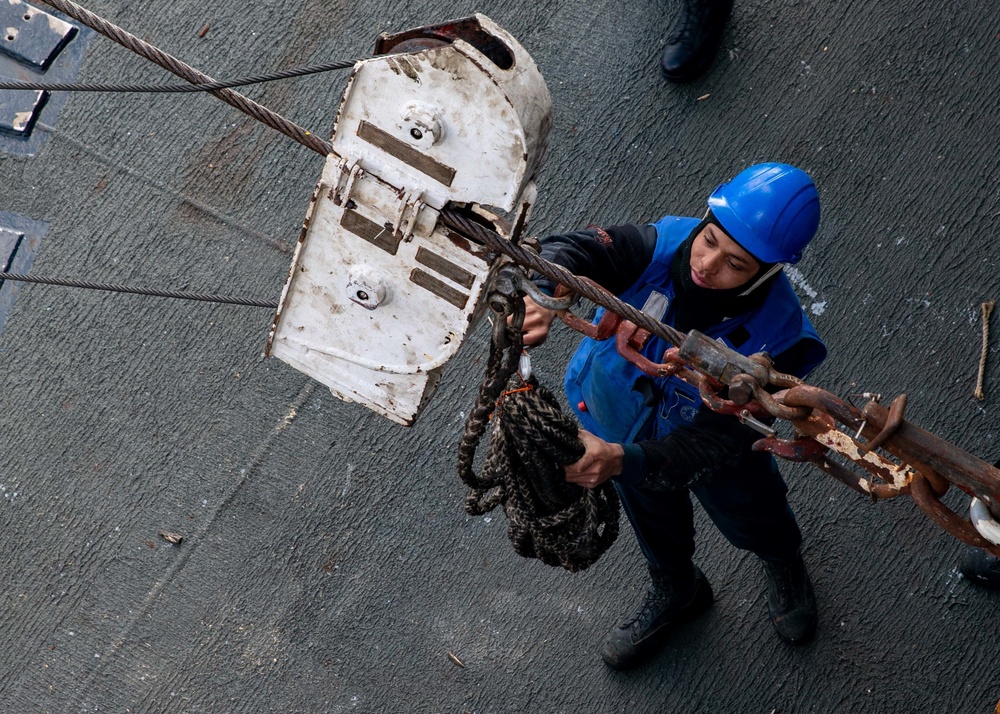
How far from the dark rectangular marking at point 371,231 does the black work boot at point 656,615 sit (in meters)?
1.72

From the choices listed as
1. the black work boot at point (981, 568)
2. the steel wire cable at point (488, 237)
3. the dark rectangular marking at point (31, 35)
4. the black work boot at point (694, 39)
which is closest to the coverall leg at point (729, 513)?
the black work boot at point (981, 568)

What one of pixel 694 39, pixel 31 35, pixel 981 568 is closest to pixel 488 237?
pixel 694 39

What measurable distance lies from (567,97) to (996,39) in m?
1.67

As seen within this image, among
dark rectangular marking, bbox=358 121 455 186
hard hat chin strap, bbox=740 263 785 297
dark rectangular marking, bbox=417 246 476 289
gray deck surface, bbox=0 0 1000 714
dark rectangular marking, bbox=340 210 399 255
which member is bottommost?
gray deck surface, bbox=0 0 1000 714

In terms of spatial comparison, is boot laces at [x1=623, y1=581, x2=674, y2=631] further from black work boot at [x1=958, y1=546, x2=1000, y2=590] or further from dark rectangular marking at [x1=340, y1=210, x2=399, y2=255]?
dark rectangular marking at [x1=340, y1=210, x2=399, y2=255]

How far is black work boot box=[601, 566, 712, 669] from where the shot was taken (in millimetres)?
3098

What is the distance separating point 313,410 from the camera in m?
3.57

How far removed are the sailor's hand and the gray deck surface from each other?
142 cm

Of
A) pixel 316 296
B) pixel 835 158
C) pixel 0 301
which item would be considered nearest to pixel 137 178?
pixel 0 301

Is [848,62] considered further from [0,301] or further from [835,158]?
[0,301]

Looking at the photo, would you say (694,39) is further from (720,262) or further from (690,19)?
(720,262)

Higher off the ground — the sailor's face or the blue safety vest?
the sailor's face

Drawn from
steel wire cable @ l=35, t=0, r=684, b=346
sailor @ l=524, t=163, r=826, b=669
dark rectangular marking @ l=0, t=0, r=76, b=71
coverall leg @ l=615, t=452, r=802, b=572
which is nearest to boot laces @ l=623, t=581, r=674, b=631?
coverall leg @ l=615, t=452, r=802, b=572

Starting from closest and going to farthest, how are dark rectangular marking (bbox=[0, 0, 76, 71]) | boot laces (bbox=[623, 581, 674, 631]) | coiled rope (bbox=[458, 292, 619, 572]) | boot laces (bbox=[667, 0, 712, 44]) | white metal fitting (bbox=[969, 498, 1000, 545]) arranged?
white metal fitting (bbox=[969, 498, 1000, 545]) → coiled rope (bbox=[458, 292, 619, 572]) → boot laces (bbox=[623, 581, 674, 631]) → boot laces (bbox=[667, 0, 712, 44]) → dark rectangular marking (bbox=[0, 0, 76, 71])
